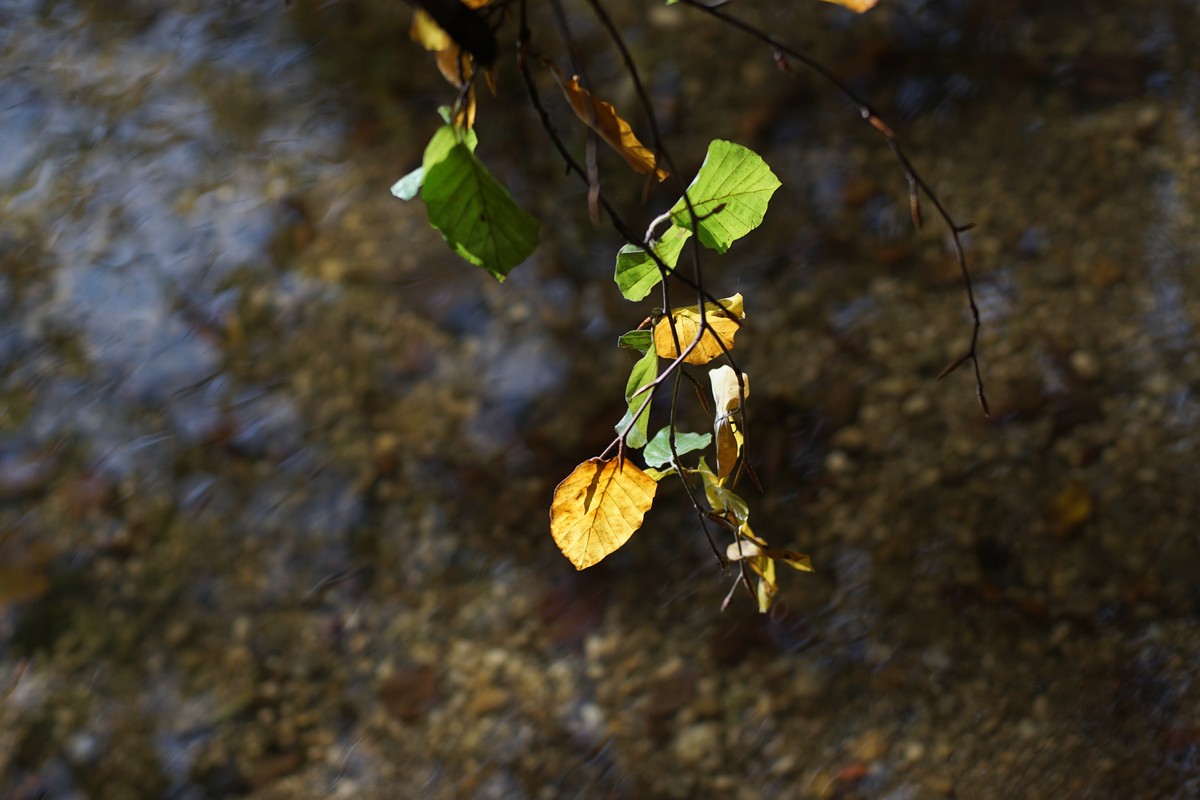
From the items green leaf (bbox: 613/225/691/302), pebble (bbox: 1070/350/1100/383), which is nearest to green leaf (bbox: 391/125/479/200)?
green leaf (bbox: 613/225/691/302)

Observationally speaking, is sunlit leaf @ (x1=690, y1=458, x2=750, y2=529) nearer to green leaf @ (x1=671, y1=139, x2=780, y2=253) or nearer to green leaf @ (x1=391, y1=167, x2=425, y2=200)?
green leaf @ (x1=671, y1=139, x2=780, y2=253)

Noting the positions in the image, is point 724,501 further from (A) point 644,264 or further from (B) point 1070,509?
(B) point 1070,509

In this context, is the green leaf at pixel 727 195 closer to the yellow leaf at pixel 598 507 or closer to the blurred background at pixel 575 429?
the yellow leaf at pixel 598 507

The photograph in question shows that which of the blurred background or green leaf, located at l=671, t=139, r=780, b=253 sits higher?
green leaf, located at l=671, t=139, r=780, b=253

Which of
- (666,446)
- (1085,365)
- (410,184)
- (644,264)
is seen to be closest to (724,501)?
(666,446)

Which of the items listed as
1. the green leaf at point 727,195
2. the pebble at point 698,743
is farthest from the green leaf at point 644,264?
the pebble at point 698,743

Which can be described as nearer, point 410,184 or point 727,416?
point 410,184

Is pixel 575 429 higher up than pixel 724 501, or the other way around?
pixel 724 501
